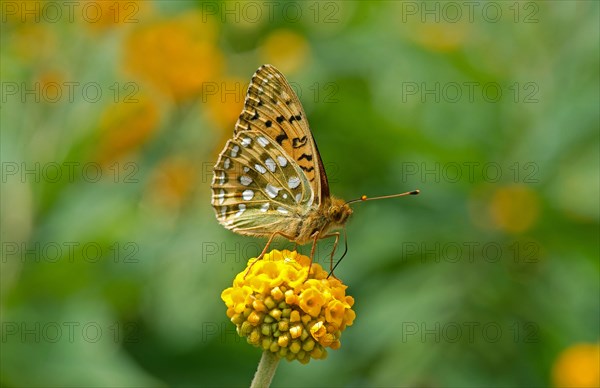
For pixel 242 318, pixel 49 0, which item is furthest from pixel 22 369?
pixel 49 0

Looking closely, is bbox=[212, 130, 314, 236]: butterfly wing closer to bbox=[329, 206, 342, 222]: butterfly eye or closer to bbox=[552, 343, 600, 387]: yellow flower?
bbox=[329, 206, 342, 222]: butterfly eye

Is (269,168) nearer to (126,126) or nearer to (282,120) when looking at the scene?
(282,120)

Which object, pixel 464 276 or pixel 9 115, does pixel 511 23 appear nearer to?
pixel 464 276

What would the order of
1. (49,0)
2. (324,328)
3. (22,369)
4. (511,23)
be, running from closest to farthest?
(324,328) → (22,369) → (511,23) → (49,0)

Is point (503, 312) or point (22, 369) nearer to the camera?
point (22, 369)

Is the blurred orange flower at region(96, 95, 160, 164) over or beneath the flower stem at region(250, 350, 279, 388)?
over

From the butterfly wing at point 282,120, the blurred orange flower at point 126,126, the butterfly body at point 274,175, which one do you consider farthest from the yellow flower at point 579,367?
the blurred orange flower at point 126,126

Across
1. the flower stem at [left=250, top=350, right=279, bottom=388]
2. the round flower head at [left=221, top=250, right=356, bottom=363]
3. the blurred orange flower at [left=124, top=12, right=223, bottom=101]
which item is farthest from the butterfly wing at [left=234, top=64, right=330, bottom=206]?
the blurred orange flower at [left=124, top=12, right=223, bottom=101]
